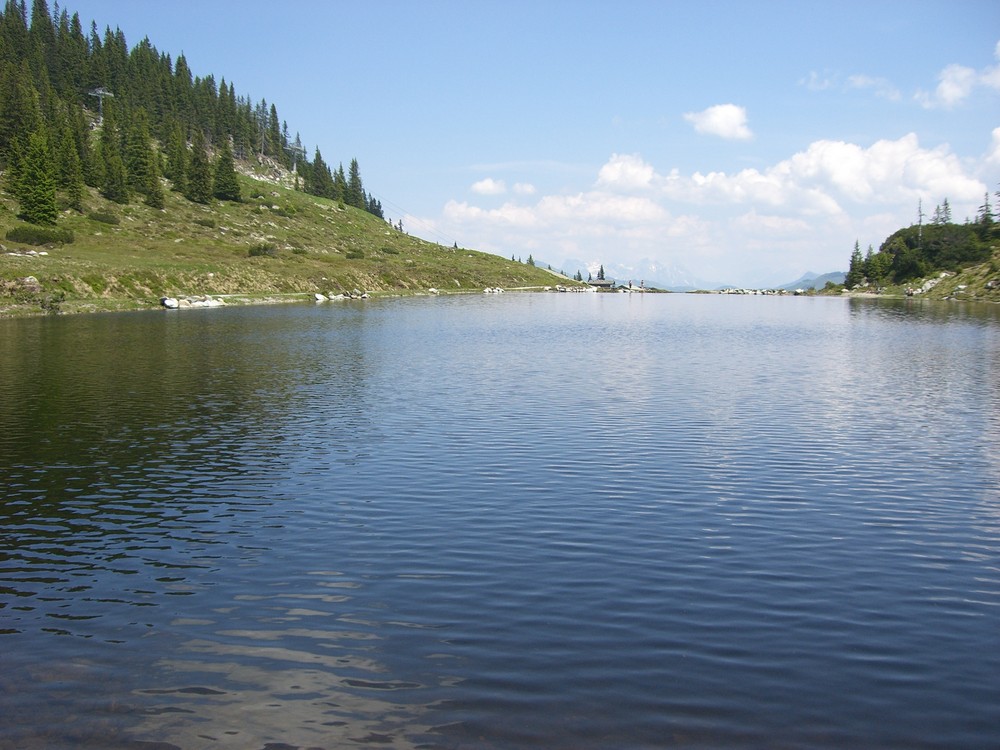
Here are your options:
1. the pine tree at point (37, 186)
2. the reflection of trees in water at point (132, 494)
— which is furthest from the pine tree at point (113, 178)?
the reflection of trees in water at point (132, 494)

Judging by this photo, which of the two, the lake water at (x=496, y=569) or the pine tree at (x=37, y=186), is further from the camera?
the pine tree at (x=37, y=186)

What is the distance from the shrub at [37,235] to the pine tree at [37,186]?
345 inches

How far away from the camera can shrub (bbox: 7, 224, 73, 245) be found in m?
126

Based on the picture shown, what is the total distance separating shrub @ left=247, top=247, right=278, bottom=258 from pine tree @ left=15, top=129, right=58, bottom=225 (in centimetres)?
4124

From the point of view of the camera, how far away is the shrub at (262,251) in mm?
177500

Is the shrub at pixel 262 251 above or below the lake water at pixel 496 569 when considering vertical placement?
above

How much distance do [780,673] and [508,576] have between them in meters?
6.71

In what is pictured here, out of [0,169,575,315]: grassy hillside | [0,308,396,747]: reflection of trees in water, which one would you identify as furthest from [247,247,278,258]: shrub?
[0,308,396,747]: reflection of trees in water

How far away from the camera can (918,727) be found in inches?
469

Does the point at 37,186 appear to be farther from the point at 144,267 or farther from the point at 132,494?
the point at 132,494

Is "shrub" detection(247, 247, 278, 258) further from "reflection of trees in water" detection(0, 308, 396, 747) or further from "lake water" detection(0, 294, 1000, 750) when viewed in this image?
"lake water" detection(0, 294, 1000, 750)

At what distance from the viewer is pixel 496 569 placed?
1850 cm

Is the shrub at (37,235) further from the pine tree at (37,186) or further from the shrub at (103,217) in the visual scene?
the shrub at (103,217)

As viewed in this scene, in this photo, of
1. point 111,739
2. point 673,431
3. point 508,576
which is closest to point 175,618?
point 111,739
